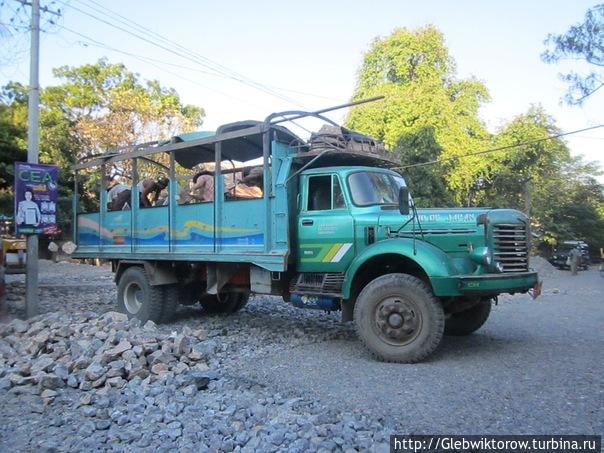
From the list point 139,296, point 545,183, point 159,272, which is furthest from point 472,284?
point 545,183

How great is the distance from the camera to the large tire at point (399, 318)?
651 cm

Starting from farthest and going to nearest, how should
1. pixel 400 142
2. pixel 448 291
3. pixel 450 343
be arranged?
pixel 400 142 → pixel 450 343 → pixel 448 291

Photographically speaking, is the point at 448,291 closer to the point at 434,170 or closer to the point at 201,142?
the point at 201,142

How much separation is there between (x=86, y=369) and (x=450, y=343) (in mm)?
4940

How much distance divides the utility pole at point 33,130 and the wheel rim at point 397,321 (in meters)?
6.75

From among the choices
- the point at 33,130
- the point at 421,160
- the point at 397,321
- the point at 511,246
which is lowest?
the point at 397,321

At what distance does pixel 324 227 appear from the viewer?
762 cm

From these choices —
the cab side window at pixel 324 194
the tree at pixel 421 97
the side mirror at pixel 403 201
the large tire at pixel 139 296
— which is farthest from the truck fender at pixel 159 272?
the tree at pixel 421 97

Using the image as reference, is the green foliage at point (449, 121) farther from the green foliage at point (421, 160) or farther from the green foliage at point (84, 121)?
the green foliage at point (84, 121)

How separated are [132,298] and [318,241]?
4588mm

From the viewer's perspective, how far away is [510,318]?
411 inches

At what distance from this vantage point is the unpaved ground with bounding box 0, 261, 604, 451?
4395mm

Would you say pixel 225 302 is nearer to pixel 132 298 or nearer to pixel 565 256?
pixel 132 298

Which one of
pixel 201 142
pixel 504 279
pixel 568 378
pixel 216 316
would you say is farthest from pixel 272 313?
pixel 568 378
